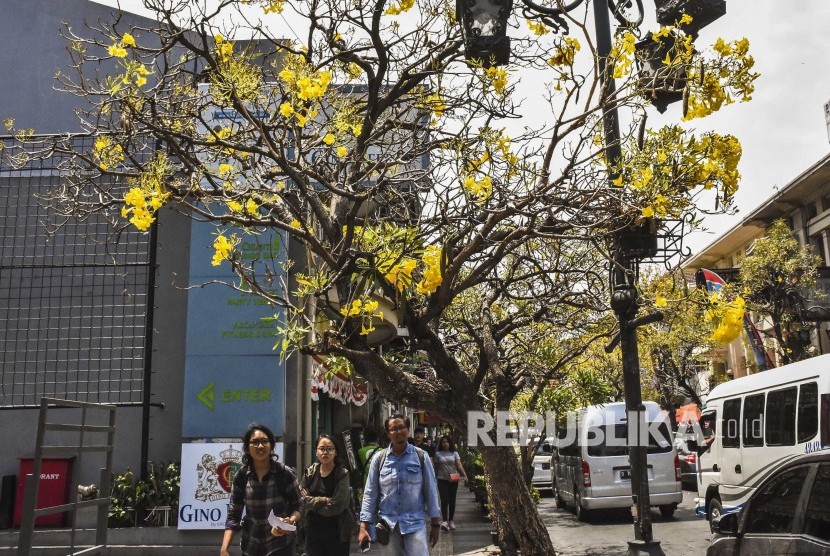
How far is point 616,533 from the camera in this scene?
555 inches

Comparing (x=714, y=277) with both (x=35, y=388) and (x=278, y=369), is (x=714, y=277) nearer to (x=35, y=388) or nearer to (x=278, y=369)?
(x=278, y=369)

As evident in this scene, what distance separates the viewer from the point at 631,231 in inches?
272

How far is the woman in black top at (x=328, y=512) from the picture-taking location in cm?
733

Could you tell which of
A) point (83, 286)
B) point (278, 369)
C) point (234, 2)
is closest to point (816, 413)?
point (278, 369)

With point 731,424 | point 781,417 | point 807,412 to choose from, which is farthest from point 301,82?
point 731,424

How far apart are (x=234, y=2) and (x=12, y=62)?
9.15 metres

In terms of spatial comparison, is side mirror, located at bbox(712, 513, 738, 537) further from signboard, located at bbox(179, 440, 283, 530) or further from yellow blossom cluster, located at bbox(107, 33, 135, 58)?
signboard, located at bbox(179, 440, 283, 530)

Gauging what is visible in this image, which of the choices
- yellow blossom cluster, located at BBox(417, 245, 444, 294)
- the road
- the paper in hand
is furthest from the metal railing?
the road

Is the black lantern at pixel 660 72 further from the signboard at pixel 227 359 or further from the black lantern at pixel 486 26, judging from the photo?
the signboard at pixel 227 359

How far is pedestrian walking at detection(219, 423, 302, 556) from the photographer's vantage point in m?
5.93

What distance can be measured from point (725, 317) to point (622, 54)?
2.38 meters

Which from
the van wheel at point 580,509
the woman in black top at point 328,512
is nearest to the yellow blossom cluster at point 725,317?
the woman in black top at point 328,512

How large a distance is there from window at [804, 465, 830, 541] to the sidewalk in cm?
607

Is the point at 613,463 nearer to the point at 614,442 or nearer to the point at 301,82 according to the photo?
the point at 614,442
